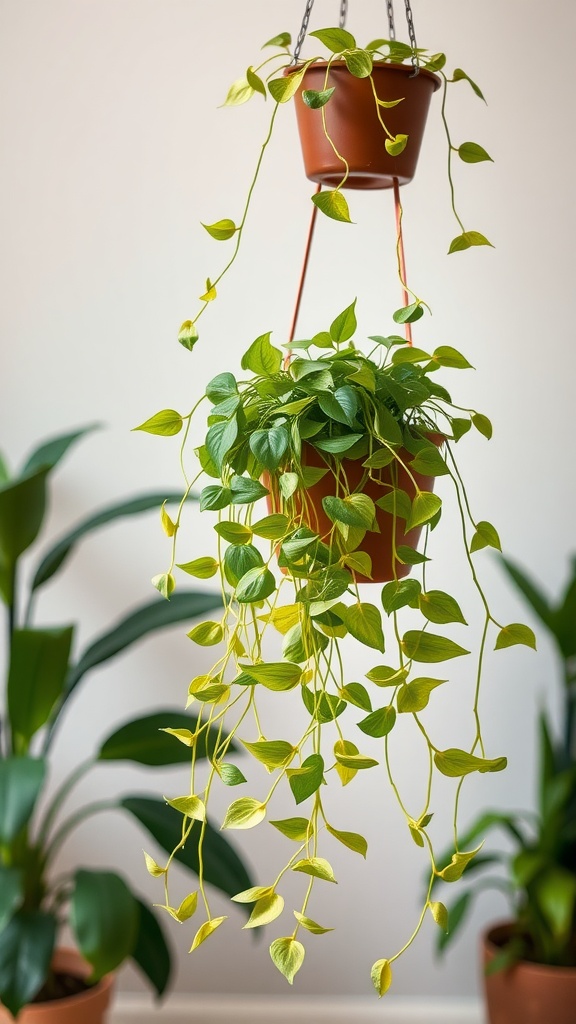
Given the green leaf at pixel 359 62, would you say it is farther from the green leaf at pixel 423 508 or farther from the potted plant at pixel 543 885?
the potted plant at pixel 543 885

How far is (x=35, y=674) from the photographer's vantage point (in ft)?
5.00

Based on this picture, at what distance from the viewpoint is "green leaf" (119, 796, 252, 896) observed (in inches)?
61.3

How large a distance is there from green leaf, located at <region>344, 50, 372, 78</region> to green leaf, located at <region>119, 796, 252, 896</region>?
3.81 feet

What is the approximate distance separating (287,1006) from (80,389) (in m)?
1.32

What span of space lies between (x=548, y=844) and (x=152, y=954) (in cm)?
72

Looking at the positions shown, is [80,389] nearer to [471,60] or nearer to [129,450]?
[129,450]

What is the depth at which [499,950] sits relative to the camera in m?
1.81

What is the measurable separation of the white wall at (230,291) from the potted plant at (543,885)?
0.44ft

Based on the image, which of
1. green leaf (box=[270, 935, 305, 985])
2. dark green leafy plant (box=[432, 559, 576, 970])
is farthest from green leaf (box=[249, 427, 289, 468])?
dark green leafy plant (box=[432, 559, 576, 970])

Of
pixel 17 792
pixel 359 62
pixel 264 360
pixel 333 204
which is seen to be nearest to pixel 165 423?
pixel 264 360

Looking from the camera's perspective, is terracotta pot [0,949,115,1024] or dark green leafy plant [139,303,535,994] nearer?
dark green leafy plant [139,303,535,994]

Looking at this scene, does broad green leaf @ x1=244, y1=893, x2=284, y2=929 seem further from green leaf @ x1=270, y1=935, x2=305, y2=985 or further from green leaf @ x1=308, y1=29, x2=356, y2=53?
green leaf @ x1=308, y1=29, x2=356, y2=53

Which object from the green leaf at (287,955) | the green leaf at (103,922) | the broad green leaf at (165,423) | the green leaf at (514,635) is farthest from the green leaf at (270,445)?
the green leaf at (103,922)

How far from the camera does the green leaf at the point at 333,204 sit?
2.47 ft
